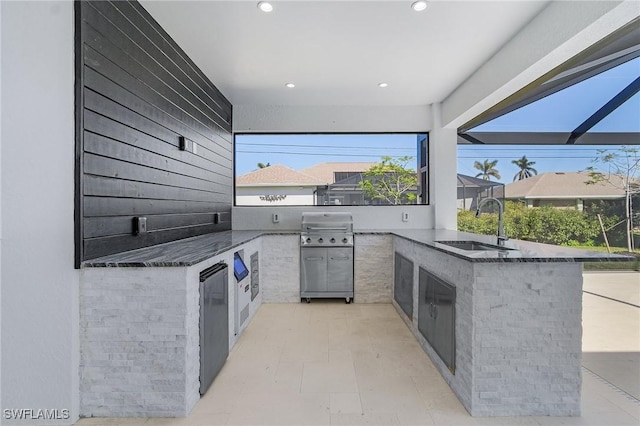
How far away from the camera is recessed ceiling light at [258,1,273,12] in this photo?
2133 millimetres

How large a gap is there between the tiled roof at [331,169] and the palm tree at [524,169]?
193cm

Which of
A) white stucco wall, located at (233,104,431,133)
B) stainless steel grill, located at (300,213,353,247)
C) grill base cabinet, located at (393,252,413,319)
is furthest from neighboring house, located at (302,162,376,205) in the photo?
grill base cabinet, located at (393,252,413,319)

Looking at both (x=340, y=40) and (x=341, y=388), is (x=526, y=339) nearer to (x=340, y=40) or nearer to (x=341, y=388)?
(x=341, y=388)

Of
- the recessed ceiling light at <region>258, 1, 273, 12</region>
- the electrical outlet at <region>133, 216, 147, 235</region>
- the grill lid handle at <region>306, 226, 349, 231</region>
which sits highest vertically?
the recessed ceiling light at <region>258, 1, 273, 12</region>

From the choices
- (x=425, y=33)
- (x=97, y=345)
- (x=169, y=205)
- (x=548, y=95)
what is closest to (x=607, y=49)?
(x=548, y=95)

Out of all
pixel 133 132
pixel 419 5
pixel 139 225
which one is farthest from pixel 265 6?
pixel 139 225

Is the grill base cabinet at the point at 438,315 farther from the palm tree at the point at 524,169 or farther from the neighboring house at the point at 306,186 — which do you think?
the palm tree at the point at 524,169

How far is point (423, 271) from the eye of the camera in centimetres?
263

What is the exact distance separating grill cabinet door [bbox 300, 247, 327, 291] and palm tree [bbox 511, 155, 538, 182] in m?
2.80

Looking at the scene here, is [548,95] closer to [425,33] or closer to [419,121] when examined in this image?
[419,121]

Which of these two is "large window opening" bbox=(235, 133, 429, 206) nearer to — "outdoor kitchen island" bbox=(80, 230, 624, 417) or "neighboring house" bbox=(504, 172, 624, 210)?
"neighboring house" bbox=(504, 172, 624, 210)

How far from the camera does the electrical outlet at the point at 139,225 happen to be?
2094 millimetres

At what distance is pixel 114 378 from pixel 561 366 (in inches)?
98.1

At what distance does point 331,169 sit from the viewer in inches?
177
